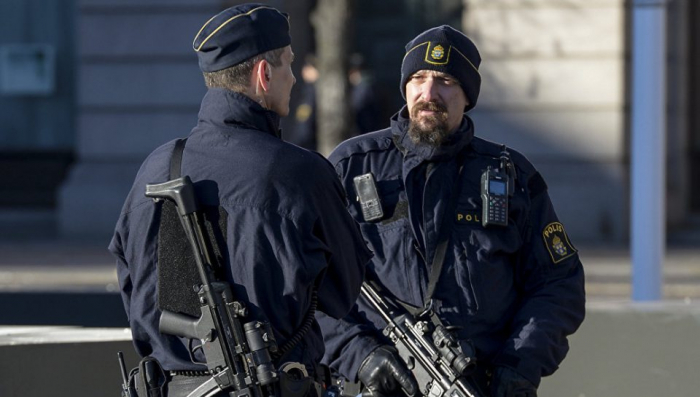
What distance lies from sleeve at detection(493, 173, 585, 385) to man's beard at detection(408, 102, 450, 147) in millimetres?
343

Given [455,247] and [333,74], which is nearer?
[455,247]

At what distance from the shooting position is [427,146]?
391 cm

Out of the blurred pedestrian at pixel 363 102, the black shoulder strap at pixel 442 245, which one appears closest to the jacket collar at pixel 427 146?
the black shoulder strap at pixel 442 245

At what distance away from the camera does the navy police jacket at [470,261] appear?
12.5 feet

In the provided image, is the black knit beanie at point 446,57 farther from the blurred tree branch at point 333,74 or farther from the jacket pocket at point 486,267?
the blurred tree branch at point 333,74

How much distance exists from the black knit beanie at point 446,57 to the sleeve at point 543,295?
0.38 meters

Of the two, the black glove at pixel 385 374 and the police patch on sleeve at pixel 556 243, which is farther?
the police patch on sleeve at pixel 556 243

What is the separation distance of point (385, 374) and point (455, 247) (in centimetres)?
44

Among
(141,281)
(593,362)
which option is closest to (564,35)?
(593,362)

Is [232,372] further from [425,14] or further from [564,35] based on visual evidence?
[425,14]

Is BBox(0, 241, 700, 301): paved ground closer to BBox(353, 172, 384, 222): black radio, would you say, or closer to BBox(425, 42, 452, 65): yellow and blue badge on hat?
BBox(353, 172, 384, 222): black radio

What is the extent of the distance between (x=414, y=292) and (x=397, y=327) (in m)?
0.14

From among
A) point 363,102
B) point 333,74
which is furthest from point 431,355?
point 363,102

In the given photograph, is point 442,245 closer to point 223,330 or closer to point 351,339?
point 351,339
